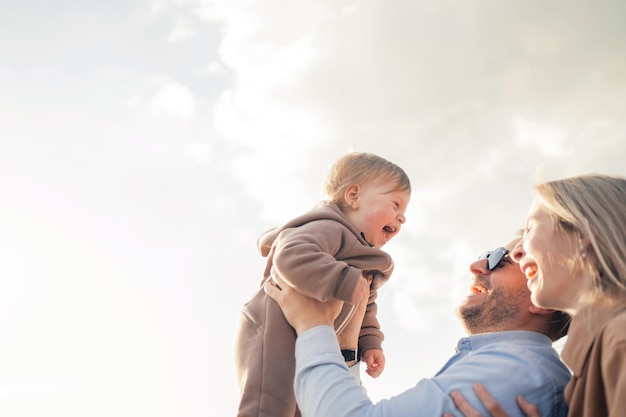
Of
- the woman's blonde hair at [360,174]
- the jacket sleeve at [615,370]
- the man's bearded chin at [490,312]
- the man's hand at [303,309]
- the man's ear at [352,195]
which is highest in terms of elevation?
the woman's blonde hair at [360,174]

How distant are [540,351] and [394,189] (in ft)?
5.71

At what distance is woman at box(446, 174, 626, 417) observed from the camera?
8.81ft

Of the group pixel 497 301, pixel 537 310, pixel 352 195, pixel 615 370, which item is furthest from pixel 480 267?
pixel 615 370

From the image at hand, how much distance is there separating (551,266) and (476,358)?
709mm

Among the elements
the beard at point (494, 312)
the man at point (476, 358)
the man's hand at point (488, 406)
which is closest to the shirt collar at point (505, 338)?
the man at point (476, 358)

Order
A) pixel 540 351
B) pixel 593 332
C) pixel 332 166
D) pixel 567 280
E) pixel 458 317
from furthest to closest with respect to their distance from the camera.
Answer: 1. pixel 332 166
2. pixel 458 317
3. pixel 540 351
4. pixel 567 280
5. pixel 593 332

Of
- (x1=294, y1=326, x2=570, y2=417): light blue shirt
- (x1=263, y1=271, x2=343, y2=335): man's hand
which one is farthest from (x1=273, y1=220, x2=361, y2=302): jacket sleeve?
(x1=294, y1=326, x2=570, y2=417): light blue shirt

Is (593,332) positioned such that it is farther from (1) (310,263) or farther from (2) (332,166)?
(2) (332,166)

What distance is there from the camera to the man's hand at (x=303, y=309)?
3.85 metres

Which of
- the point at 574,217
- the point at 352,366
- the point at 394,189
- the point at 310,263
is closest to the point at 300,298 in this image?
the point at 310,263

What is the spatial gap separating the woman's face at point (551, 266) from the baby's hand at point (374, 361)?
5.48 ft

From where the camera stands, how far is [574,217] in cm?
340

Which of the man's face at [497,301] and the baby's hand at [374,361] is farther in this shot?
the baby's hand at [374,361]

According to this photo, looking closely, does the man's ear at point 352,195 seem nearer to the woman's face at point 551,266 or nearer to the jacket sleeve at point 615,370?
the woman's face at point 551,266
